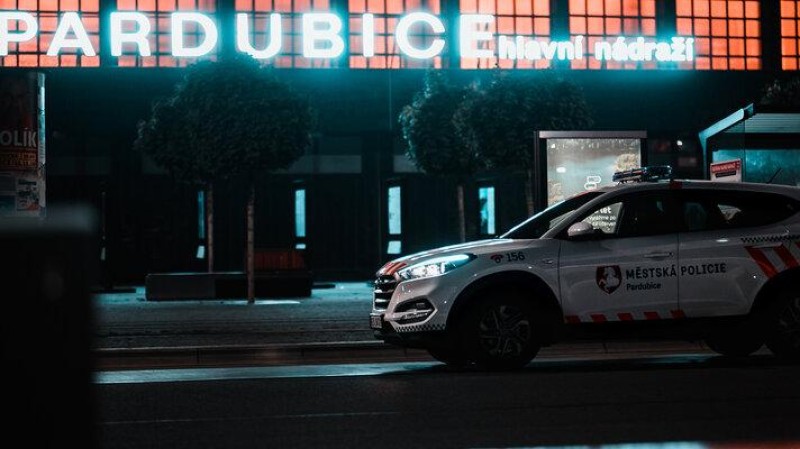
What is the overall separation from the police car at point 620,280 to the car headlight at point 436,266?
11mm

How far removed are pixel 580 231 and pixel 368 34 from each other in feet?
92.4

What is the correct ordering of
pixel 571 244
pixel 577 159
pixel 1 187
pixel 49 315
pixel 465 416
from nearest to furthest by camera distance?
1. pixel 49 315
2. pixel 465 416
3. pixel 571 244
4. pixel 1 187
5. pixel 577 159

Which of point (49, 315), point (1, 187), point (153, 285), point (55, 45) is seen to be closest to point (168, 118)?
point (153, 285)

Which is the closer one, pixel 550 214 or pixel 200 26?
pixel 550 214

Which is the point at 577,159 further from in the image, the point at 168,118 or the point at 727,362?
the point at 168,118

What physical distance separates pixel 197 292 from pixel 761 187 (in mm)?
17083

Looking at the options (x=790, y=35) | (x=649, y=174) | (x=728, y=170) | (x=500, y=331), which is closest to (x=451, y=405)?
(x=500, y=331)

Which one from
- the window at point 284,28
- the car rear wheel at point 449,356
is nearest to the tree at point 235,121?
the window at point 284,28

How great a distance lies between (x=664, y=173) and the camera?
13141 millimetres

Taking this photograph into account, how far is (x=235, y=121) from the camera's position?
27.6m

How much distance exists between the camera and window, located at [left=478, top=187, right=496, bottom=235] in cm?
3869

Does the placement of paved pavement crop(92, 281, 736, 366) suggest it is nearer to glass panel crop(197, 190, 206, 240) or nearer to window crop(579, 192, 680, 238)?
window crop(579, 192, 680, 238)

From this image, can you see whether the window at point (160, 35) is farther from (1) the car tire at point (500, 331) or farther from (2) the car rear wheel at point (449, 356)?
(1) the car tire at point (500, 331)

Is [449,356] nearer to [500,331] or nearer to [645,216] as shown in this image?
[500,331]
